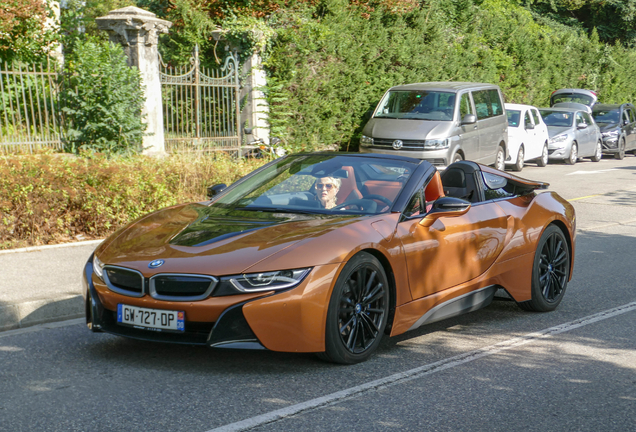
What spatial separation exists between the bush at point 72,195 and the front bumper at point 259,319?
502cm

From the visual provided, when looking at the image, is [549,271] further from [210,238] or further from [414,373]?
[210,238]

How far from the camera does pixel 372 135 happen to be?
17.8 m

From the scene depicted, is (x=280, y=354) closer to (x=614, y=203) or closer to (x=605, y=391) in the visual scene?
(x=605, y=391)

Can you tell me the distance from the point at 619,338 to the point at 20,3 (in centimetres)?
1443

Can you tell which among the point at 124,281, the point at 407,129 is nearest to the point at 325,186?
the point at 124,281

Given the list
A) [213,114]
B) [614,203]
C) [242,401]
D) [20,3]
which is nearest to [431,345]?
[242,401]

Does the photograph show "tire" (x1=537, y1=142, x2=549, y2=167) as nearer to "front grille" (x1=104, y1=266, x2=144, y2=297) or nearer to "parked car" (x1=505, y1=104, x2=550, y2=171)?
"parked car" (x1=505, y1=104, x2=550, y2=171)

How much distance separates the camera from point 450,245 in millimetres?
5699

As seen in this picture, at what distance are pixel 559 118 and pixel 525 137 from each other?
4.67 meters

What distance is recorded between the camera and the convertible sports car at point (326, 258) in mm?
4535

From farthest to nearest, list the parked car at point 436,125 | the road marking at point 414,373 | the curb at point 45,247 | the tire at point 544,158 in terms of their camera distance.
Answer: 1. the tire at point 544,158
2. the parked car at point 436,125
3. the curb at point 45,247
4. the road marking at point 414,373

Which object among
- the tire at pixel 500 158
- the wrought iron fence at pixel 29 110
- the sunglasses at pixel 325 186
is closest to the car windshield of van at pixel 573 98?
the tire at pixel 500 158

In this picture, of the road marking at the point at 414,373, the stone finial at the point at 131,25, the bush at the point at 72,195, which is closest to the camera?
the road marking at the point at 414,373

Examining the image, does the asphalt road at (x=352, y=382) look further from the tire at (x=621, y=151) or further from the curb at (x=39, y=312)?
the tire at (x=621, y=151)
